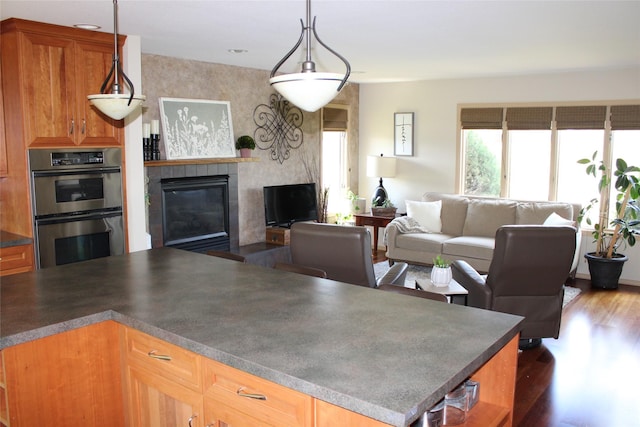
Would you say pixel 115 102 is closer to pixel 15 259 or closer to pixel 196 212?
pixel 15 259

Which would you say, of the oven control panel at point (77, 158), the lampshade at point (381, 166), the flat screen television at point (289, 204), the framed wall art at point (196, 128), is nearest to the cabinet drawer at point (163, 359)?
the oven control panel at point (77, 158)

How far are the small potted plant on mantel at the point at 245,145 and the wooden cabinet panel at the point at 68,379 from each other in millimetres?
4354

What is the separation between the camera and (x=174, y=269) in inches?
114

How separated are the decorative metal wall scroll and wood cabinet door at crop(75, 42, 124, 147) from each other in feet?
8.60

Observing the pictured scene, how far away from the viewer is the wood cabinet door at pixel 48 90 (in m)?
3.93

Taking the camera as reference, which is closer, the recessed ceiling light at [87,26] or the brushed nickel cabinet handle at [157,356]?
the brushed nickel cabinet handle at [157,356]

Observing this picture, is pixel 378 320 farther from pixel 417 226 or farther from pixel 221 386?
pixel 417 226

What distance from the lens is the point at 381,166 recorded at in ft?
26.7

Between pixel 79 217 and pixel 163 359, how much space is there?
256cm

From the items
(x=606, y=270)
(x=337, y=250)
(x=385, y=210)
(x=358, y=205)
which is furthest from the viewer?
(x=358, y=205)

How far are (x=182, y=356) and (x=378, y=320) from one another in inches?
28.4

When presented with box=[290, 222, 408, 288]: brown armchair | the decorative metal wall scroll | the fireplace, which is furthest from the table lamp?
box=[290, 222, 408, 288]: brown armchair

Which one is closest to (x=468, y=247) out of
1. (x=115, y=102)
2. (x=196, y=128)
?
(x=196, y=128)

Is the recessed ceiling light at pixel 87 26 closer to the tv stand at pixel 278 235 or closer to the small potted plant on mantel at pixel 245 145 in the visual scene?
the small potted plant on mantel at pixel 245 145
